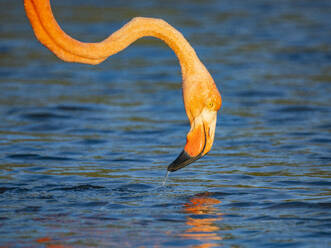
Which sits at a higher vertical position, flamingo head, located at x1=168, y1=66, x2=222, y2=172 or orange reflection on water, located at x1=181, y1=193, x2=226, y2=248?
flamingo head, located at x1=168, y1=66, x2=222, y2=172

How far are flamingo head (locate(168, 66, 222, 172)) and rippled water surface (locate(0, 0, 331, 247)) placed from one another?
495 millimetres

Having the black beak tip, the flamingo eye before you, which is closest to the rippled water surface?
the black beak tip

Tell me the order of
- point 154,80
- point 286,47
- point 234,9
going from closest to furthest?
point 154,80 → point 286,47 → point 234,9

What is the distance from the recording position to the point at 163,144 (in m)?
9.14

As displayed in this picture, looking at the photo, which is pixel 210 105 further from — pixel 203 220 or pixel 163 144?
pixel 163 144

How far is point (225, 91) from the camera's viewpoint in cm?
1198

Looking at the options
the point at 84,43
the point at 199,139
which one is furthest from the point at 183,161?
the point at 84,43

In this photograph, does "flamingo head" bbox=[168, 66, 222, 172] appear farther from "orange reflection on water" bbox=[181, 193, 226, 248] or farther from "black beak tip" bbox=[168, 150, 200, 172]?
"orange reflection on water" bbox=[181, 193, 226, 248]

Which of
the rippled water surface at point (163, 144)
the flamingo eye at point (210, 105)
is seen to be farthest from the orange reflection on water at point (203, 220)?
the flamingo eye at point (210, 105)

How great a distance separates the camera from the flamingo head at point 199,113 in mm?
6340

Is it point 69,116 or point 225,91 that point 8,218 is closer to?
point 69,116

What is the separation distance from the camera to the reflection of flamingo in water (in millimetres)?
6133

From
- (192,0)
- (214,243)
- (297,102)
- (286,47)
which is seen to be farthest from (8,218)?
(192,0)

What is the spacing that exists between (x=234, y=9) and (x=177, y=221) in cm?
1464
